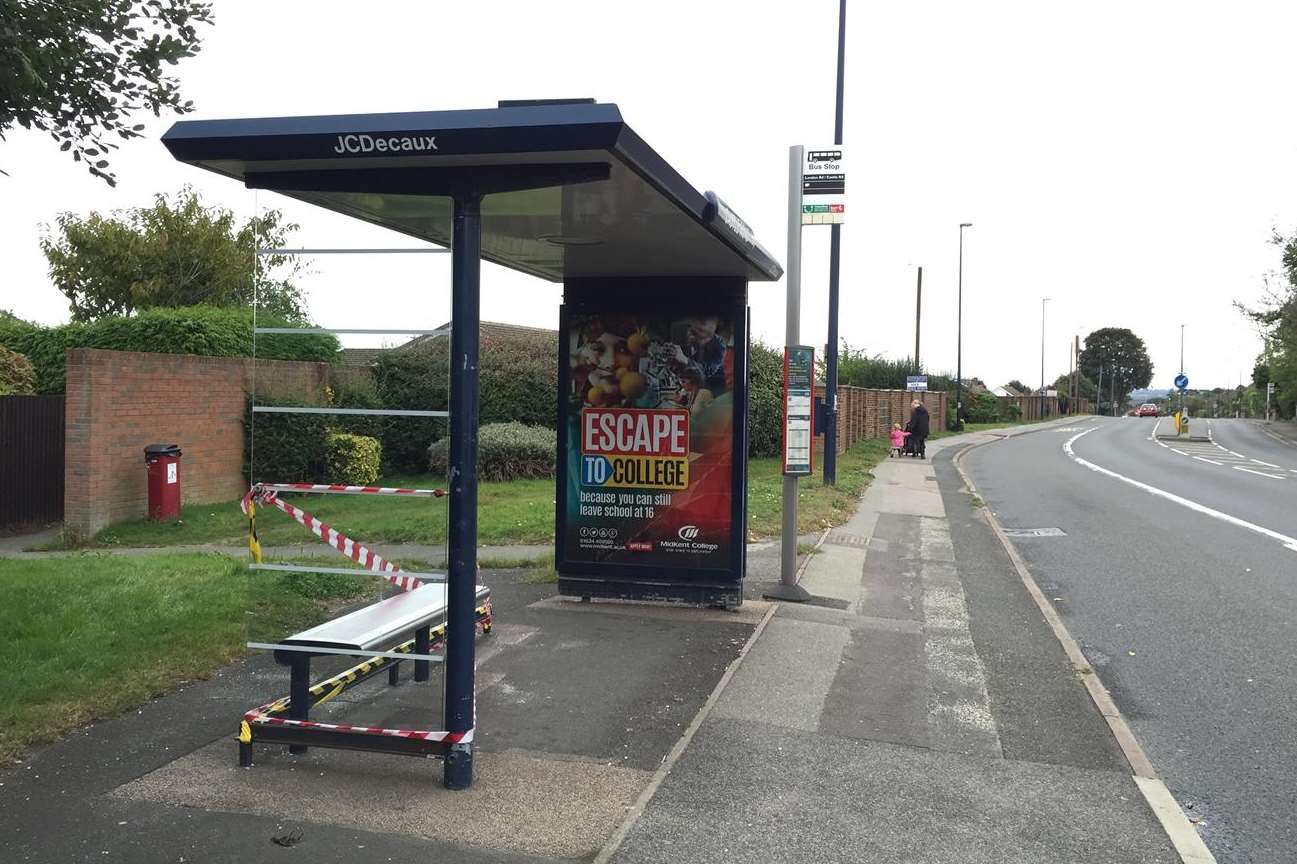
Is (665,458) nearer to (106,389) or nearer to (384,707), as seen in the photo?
(384,707)

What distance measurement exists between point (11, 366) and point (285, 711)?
13.4 m

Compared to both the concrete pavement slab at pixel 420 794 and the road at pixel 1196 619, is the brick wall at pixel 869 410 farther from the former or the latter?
the concrete pavement slab at pixel 420 794

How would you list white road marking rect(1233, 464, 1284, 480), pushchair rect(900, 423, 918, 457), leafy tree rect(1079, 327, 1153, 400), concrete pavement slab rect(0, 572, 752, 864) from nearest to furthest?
1. concrete pavement slab rect(0, 572, 752, 864)
2. white road marking rect(1233, 464, 1284, 480)
3. pushchair rect(900, 423, 918, 457)
4. leafy tree rect(1079, 327, 1153, 400)

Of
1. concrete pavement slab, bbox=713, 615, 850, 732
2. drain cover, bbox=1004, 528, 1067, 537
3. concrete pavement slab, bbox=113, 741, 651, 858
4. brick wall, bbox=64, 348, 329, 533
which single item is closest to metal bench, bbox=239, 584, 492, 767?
concrete pavement slab, bbox=113, 741, 651, 858

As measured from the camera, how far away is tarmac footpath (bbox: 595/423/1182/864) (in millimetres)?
3979

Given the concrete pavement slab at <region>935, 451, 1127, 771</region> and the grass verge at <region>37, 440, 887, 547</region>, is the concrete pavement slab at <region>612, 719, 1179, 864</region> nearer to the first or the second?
the concrete pavement slab at <region>935, 451, 1127, 771</region>

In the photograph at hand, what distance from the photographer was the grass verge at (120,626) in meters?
5.34

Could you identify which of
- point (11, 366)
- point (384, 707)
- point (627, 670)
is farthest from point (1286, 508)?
point (11, 366)

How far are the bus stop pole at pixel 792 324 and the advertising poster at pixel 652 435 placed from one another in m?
0.88

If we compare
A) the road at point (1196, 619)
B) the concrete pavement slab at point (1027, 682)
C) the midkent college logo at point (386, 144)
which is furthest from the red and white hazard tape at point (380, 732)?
the road at point (1196, 619)

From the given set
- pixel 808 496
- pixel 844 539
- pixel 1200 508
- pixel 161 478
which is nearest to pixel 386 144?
pixel 844 539

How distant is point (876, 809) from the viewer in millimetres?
4285

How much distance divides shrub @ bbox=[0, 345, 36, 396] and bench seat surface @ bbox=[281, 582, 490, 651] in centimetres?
1240

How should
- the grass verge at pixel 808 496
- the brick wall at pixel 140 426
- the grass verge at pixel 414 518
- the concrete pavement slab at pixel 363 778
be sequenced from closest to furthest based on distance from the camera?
the concrete pavement slab at pixel 363 778, the grass verge at pixel 414 518, the brick wall at pixel 140 426, the grass verge at pixel 808 496
